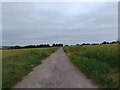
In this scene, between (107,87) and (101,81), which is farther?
(101,81)

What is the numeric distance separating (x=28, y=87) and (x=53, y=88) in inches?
47.2

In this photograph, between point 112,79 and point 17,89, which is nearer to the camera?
point 17,89

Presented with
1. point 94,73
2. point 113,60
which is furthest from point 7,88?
point 113,60

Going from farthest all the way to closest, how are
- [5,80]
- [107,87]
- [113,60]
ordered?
[113,60] < [5,80] < [107,87]

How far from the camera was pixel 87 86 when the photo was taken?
39.5ft

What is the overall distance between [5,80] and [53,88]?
3.41 m

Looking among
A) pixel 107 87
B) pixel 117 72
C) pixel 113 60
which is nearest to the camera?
pixel 107 87

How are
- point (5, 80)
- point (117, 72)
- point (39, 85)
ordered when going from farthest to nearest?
point (117, 72)
point (5, 80)
point (39, 85)

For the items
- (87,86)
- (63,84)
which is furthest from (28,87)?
(87,86)

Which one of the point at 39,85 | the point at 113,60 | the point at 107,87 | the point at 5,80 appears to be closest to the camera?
the point at 107,87

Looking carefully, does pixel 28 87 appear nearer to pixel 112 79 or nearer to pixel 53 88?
pixel 53 88

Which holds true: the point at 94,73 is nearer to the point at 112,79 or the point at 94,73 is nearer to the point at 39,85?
the point at 112,79

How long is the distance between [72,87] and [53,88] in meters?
0.85

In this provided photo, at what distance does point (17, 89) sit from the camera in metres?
11.7
